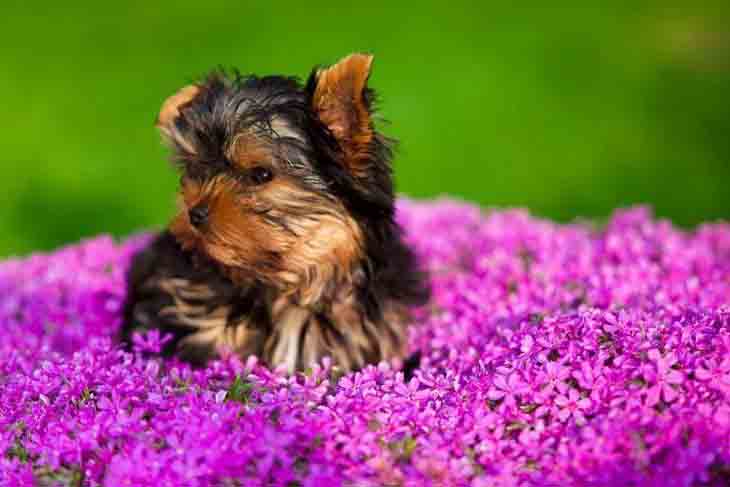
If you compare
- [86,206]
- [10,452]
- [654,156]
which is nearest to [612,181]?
[654,156]

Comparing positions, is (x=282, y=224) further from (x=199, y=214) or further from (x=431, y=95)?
(x=431, y=95)

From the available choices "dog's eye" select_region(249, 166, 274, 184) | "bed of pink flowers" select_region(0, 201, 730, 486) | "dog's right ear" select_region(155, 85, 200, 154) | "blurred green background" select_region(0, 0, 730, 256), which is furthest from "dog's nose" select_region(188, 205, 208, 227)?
"blurred green background" select_region(0, 0, 730, 256)

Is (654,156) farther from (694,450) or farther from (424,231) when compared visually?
(694,450)

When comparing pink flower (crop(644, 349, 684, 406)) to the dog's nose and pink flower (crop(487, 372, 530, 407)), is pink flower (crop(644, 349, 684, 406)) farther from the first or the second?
the dog's nose

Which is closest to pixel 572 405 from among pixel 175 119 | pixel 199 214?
pixel 199 214

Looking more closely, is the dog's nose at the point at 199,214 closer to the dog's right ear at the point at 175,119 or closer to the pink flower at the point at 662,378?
the dog's right ear at the point at 175,119
